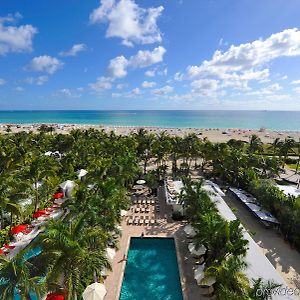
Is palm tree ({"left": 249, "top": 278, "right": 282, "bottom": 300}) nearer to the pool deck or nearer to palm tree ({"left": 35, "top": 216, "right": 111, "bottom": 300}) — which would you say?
the pool deck

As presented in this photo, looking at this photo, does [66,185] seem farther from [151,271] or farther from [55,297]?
[55,297]

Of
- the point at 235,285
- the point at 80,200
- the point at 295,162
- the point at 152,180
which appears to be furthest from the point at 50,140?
the point at 295,162

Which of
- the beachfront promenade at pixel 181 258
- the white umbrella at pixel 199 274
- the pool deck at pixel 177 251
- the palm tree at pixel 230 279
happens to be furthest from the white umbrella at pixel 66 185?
the palm tree at pixel 230 279

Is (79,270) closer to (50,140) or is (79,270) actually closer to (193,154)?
(193,154)

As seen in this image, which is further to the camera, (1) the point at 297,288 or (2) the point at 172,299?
(1) the point at 297,288

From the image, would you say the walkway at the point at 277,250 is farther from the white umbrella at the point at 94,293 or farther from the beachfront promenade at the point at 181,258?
the white umbrella at the point at 94,293
